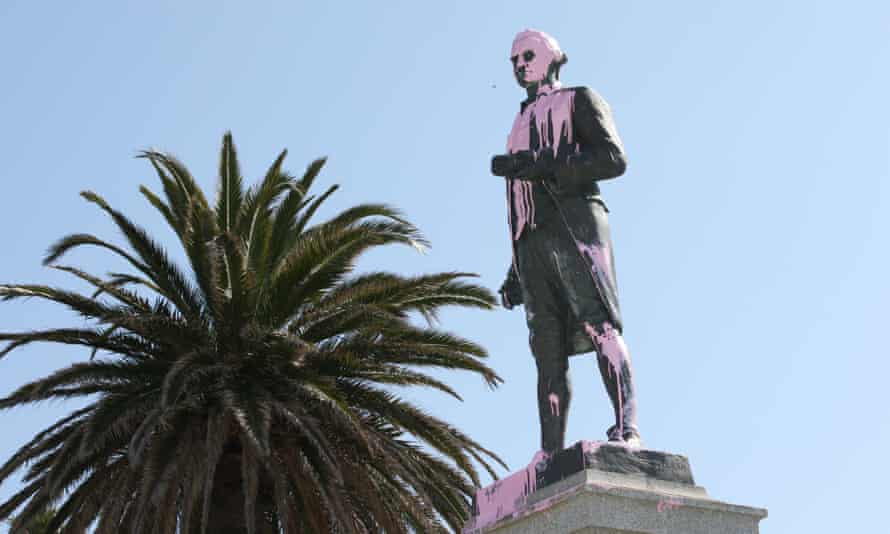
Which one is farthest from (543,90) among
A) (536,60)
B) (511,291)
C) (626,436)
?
(626,436)

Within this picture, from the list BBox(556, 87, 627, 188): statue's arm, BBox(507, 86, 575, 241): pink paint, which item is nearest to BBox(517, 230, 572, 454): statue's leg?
BBox(507, 86, 575, 241): pink paint

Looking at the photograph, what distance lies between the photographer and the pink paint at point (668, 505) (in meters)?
6.79

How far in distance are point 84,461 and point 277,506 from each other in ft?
7.97

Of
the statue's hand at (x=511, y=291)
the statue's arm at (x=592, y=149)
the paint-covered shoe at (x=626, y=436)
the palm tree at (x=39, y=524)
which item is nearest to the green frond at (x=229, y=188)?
the palm tree at (x=39, y=524)

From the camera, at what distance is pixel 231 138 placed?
19.0 m

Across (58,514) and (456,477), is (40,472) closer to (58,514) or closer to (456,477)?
(58,514)

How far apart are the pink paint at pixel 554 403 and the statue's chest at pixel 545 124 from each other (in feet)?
4.22

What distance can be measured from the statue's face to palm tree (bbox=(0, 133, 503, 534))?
28.0 ft

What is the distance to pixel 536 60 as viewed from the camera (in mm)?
8156

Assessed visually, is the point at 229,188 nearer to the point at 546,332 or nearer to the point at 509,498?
the point at 546,332

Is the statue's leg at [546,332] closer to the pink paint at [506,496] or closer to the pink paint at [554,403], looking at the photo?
the pink paint at [554,403]

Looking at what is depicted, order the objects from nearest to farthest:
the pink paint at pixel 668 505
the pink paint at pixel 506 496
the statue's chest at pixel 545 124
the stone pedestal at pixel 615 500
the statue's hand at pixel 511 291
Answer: the stone pedestal at pixel 615 500
the pink paint at pixel 668 505
the pink paint at pixel 506 496
the statue's chest at pixel 545 124
the statue's hand at pixel 511 291

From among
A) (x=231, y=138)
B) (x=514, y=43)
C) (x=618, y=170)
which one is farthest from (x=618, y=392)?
(x=231, y=138)

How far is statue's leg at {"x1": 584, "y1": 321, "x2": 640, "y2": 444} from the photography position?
7.21m
